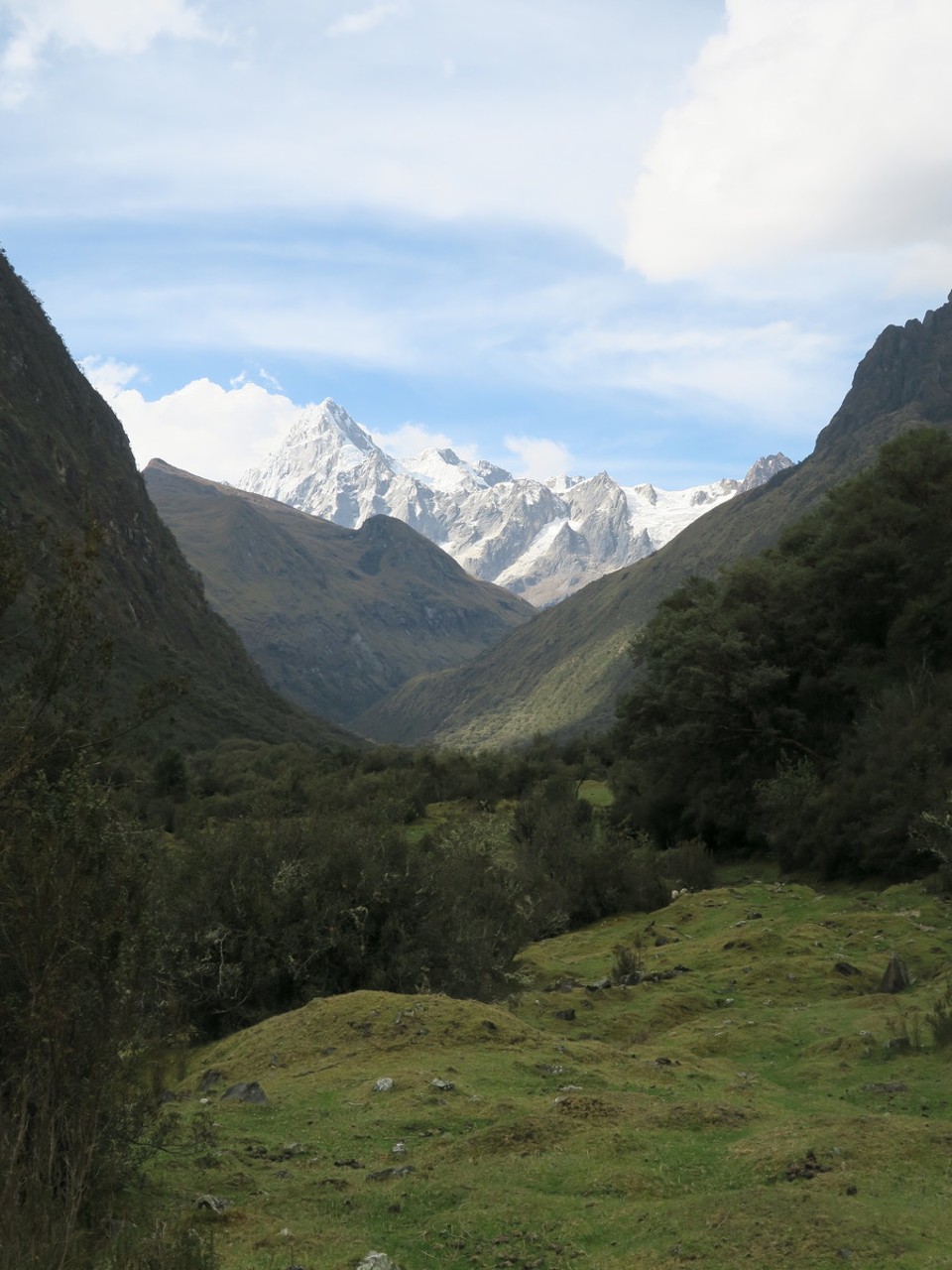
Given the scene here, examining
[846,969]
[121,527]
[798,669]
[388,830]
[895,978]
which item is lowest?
[846,969]

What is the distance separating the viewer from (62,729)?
25.4ft

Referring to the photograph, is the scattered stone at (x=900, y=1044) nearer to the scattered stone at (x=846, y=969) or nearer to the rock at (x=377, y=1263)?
the scattered stone at (x=846, y=969)

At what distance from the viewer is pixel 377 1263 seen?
5980 millimetres

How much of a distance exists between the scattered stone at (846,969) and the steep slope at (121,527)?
3030 inches

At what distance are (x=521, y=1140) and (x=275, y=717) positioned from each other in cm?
11430

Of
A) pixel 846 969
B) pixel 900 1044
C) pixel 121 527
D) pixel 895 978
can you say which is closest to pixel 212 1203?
pixel 900 1044

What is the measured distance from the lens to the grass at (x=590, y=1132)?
631 cm

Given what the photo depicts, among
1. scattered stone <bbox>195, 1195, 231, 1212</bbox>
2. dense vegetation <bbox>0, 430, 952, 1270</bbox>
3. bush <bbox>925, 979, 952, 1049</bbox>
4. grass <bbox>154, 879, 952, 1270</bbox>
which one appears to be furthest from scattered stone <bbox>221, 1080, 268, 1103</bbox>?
bush <bbox>925, 979, 952, 1049</bbox>

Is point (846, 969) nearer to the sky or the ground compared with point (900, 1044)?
nearer to the ground

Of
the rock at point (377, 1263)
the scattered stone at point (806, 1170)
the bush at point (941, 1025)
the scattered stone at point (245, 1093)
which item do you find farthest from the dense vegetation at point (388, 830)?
the bush at point (941, 1025)

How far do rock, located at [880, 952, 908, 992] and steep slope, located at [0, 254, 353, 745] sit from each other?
7820cm

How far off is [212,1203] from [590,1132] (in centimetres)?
292

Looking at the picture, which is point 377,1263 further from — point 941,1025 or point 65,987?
point 941,1025

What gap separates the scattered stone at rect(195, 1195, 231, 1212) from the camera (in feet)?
22.0
